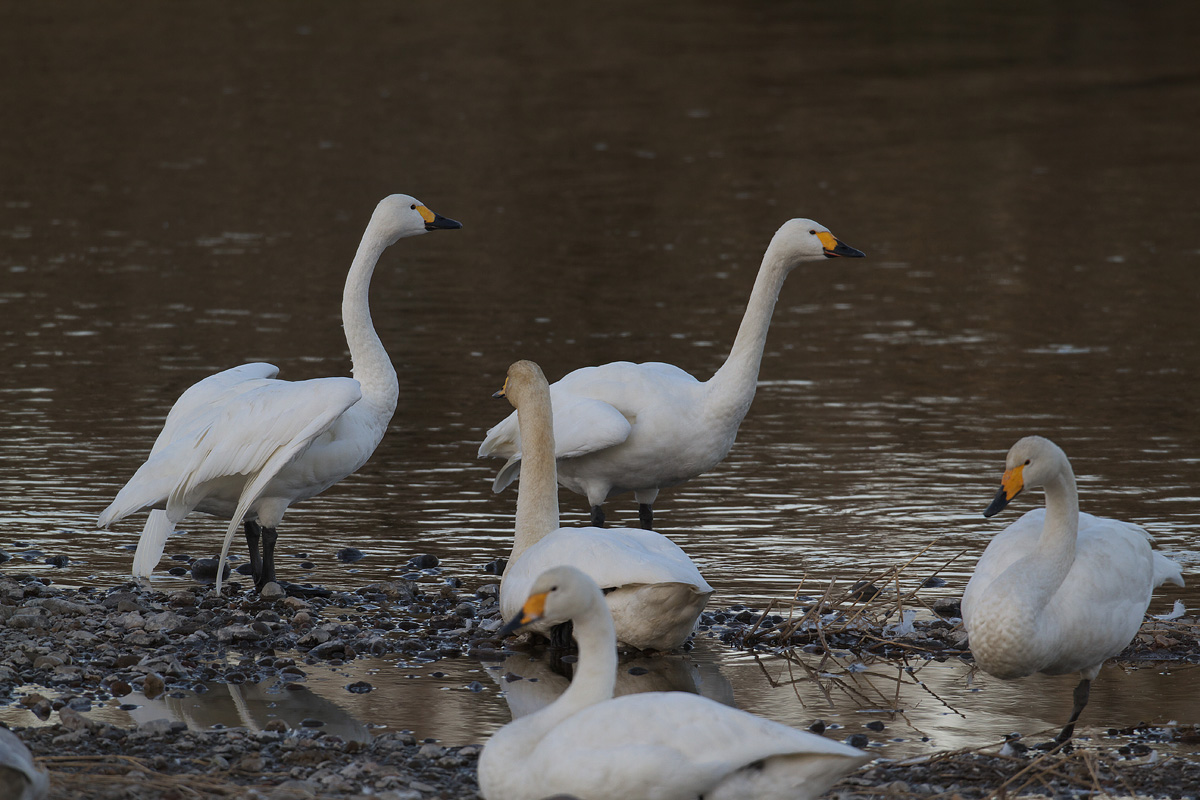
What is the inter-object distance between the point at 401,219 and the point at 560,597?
4588mm

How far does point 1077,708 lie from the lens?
6.57 m

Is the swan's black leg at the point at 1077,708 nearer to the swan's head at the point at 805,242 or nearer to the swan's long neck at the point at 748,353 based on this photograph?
the swan's long neck at the point at 748,353

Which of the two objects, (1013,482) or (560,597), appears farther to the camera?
(1013,482)

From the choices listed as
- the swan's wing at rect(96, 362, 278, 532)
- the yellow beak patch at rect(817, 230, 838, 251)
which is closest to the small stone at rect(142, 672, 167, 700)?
the swan's wing at rect(96, 362, 278, 532)

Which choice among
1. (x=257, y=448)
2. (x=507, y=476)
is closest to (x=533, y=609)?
(x=257, y=448)

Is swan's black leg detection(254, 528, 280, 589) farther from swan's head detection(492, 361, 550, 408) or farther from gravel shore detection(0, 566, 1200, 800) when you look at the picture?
swan's head detection(492, 361, 550, 408)

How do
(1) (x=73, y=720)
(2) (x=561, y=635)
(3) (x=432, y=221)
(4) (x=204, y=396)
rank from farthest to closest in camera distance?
(3) (x=432, y=221), (4) (x=204, y=396), (2) (x=561, y=635), (1) (x=73, y=720)

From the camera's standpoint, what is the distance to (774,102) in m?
27.7

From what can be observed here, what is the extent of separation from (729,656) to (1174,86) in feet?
78.7

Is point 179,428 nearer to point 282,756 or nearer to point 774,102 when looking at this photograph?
point 282,756

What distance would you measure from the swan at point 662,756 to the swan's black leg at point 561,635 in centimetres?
203

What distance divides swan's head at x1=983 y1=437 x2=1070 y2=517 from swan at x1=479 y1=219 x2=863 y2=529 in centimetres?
260

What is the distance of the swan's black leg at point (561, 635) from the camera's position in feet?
24.5

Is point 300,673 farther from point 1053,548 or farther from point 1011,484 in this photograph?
point 1053,548
